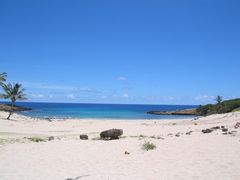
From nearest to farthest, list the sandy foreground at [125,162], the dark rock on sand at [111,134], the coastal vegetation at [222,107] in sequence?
the sandy foreground at [125,162] < the dark rock on sand at [111,134] < the coastal vegetation at [222,107]

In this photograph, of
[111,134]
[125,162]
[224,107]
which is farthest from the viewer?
[224,107]

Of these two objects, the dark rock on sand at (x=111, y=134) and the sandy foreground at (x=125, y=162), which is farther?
the dark rock on sand at (x=111, y=134)

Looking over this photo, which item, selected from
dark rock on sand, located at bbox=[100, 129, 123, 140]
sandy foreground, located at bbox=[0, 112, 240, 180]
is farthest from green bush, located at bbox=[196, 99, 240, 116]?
sandy foreground, located at bbox=[0, 112, 240, 180]

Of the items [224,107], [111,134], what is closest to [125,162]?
[111,134]

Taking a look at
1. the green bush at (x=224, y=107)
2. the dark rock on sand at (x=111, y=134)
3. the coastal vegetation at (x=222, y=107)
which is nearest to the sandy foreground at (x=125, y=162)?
the dark rock on sand at (x=111, y=134)

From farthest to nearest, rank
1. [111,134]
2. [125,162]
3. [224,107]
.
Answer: [224,107]
[111,134]
[125,162]

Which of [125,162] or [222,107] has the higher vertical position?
[222,107]

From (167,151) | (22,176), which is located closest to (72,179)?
(22,176)

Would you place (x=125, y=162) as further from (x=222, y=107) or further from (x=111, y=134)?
(x=222, y=107)

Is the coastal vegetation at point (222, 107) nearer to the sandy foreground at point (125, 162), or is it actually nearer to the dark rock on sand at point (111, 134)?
the dark rock on sand at point (111, 134)

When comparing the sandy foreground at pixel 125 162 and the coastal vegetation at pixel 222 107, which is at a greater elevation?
the coastal vegetation at pixel 222 107

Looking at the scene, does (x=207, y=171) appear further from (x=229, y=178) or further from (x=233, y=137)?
(x=233, y=137)

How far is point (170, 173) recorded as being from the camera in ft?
33.7

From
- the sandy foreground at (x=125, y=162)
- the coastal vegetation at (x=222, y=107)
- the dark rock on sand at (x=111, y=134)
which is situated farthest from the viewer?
the coastal vegetation at (x=222, y=107)
